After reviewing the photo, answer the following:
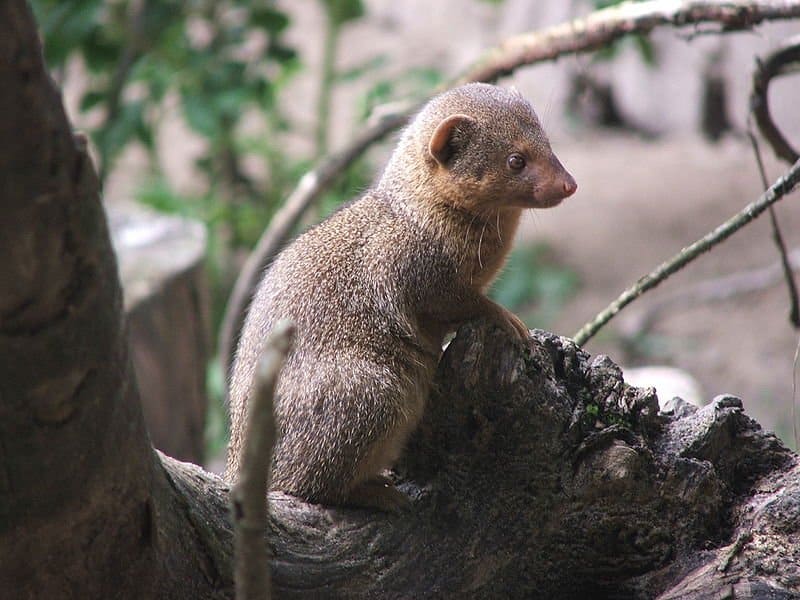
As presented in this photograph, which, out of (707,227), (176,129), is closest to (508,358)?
(707,227)

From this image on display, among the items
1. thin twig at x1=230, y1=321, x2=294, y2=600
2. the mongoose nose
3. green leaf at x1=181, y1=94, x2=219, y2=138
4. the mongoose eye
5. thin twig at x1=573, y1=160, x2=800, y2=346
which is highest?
green leaf at x1=181, y1=94, x2=219, y2=138

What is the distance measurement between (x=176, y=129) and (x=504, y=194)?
9.75m

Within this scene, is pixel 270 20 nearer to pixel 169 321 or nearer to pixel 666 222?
pixel 169 321

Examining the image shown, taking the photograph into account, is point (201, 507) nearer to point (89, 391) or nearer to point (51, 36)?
point (89, 391)

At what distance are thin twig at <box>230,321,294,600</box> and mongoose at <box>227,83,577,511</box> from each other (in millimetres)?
997

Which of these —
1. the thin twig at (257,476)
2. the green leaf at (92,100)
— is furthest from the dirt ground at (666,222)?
the thin twig at (257,476)

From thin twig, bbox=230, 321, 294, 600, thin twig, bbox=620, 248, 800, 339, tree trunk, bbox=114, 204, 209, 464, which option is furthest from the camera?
thin twig, bbox=620, 248, 800, 339

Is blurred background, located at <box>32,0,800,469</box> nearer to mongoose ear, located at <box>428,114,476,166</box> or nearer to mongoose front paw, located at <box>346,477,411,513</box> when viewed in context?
mongoose ear, located at <box>428,114,476,166</box>

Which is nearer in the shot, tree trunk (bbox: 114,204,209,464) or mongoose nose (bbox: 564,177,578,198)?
mongoose nose (bbox: 564,177,578,198)

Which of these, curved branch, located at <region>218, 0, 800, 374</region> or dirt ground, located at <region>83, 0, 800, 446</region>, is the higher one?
dirt ground, located at <region>83, 0, 800, 446</region>

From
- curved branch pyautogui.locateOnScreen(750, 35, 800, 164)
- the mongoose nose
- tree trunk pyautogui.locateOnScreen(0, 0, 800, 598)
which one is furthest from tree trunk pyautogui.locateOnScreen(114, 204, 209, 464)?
curved branch pyautogui.locateOnScreen(750, 35, 800, 164)

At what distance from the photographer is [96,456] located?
5.09 ft

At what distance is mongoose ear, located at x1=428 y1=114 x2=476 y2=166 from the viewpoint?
2932mm

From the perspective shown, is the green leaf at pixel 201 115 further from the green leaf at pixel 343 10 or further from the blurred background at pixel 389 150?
the green leaf at pixel 343 10
